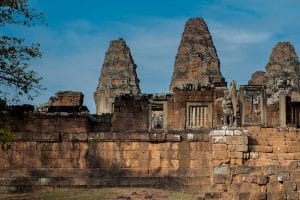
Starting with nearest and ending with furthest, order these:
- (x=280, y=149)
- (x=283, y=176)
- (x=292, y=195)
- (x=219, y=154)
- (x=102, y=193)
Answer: (x=292, y=195) → (x=283, y=176) → (x=102, y=193) → (x=219, y=154) → (x=280, y=149)

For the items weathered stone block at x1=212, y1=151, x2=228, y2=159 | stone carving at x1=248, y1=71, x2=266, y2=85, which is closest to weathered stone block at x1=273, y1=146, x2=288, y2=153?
weathered stone block at x1=212, y1=151, x2=228, y2=159

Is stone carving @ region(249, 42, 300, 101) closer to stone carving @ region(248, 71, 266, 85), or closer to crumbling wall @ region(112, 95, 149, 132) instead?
stone carving @ region(248, 71, 266, 85)

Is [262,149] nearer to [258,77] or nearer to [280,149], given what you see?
[280,149]

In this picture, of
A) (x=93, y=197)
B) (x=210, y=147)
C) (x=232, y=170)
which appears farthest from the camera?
(x=210, y=147)

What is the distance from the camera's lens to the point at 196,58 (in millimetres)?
60531

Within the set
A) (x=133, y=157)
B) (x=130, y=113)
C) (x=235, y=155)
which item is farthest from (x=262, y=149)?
(x=130, y=113)

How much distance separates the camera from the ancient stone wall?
17703 mm

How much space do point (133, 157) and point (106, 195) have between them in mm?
2924

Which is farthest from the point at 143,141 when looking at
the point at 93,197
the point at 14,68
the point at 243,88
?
the point at 243,88

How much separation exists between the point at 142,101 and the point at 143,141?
29.8 ft

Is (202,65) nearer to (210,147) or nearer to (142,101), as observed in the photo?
(142,101)

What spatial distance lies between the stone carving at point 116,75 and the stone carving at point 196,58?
408cm

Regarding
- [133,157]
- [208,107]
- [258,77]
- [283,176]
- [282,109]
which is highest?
[258,77]

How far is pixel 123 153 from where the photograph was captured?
18625mm
